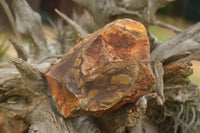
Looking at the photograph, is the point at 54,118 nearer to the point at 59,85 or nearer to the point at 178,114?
the point at 59,85

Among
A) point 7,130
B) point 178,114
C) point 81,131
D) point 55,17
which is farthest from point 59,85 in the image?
point 55,17

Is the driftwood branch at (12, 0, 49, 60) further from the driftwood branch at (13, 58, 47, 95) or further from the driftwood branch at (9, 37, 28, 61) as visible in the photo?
the driftwood branch at (13, 58, 47, 95)

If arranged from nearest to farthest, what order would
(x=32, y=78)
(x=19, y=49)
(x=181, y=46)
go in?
(x=32, y=78), (x=181, y=46), (x=19, y=49)

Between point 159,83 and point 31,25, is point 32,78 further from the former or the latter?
point 31,25

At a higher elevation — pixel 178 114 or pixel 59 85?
pixel 59 85

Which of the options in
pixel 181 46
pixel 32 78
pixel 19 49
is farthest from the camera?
pixel 19 49

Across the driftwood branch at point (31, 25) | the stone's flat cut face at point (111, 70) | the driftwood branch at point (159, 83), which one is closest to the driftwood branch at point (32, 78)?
the stone's flat cut face at point (111, 70)

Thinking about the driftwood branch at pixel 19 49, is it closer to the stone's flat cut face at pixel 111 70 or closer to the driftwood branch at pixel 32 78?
the driftwood branch at pixel 32 78

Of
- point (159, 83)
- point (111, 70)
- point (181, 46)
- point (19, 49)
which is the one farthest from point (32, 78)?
point (181, 46)
